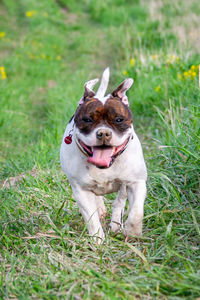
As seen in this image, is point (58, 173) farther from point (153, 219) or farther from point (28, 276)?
point (28, 276)

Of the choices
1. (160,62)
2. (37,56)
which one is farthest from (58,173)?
(37,56)

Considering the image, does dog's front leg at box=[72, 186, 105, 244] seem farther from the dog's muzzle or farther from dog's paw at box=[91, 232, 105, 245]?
the dog's muzzle

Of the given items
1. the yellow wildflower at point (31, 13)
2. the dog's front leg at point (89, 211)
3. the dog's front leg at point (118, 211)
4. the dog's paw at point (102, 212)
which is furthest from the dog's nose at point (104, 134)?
the yellow wildflower at point (31, 13)

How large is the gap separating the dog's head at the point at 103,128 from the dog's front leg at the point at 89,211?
1.01ft

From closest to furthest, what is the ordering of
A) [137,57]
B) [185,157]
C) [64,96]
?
[185,157]
[64,96]
[137,57]

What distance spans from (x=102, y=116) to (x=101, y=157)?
0.23 metres

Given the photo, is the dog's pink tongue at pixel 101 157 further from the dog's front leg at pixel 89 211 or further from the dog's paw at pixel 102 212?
the dog's paw at pixel 102 212

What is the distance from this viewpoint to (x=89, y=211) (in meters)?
2.82

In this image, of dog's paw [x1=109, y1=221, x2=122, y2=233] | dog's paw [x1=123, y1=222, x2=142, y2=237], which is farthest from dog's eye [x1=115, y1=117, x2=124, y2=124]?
dog's paw [x1=109, y1=221, x2=122, y2=233]

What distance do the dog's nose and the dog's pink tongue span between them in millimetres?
103

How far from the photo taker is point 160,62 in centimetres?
612

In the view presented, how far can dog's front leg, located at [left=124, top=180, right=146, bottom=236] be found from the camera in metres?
2.79

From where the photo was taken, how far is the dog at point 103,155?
2.53 meters

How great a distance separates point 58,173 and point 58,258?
4.92ft
